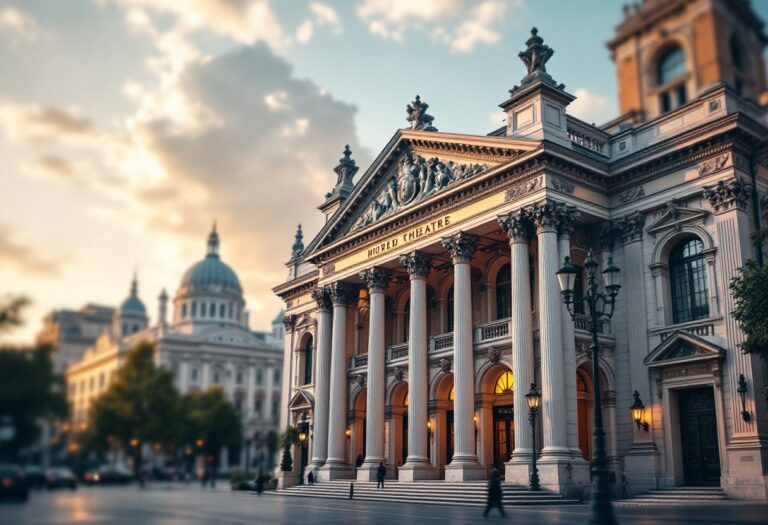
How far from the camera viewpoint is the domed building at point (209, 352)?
2898 cm

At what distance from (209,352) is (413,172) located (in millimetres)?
41320

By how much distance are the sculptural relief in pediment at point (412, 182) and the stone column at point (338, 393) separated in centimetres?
475

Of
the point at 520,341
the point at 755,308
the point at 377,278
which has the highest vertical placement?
the point at 377,278


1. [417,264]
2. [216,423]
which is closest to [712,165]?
[417,264]

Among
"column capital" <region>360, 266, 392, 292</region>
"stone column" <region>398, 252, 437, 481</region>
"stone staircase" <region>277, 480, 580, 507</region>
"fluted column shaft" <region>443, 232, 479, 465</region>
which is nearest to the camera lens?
"stone staircase" <region>277, 480, 580, 507</region>

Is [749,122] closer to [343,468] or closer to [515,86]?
[515,86]

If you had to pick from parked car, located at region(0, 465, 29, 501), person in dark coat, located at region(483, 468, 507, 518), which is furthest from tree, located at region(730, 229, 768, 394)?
parked car, located at region(0, 465, 29, 501)

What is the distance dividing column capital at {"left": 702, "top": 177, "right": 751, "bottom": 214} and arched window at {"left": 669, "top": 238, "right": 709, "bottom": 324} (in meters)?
1.90

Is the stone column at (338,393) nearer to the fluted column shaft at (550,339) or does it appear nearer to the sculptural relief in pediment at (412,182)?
the sculptural relief in pediment at (412,182)

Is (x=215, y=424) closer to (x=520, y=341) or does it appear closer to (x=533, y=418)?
(x=520, y=341)

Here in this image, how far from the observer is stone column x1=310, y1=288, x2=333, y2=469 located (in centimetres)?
4353

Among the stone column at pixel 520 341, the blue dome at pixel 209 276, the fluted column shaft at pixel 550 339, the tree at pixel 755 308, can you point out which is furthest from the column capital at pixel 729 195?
the blue dome at pixel 209 276

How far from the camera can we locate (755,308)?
77.7 ft

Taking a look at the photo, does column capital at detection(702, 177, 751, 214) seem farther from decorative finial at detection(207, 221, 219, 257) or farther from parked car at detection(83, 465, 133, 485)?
decorative finial at detection(207, 221, 219, 257)
